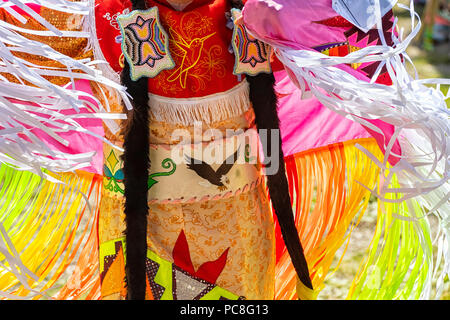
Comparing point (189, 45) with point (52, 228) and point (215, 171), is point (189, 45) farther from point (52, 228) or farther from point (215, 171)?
point (52, 228)

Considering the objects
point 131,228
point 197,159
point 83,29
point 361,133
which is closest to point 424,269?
point 361,133

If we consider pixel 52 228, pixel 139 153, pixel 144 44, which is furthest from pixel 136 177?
pixel 52 228

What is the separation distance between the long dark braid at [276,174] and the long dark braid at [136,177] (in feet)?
0.90

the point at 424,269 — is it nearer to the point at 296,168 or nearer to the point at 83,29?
the point at 296,168

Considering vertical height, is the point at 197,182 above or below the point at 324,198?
above

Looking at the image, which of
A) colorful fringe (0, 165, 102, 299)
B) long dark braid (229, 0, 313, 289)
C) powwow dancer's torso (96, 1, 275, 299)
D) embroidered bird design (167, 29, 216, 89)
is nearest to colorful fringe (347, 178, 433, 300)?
long dark braid (229, 0, 313, 289)

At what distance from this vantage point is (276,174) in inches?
62.2

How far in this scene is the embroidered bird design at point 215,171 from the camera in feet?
5.02

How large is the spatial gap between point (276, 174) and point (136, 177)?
36cm

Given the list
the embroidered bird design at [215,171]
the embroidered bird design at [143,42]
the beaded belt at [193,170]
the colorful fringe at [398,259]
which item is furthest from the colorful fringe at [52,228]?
the colorful fringe at [398,259]

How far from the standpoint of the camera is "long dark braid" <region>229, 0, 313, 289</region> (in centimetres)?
152

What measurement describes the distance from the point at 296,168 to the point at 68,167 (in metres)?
0.78

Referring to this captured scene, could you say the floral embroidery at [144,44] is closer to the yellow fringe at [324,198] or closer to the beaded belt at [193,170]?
the beaded belt at [193,170]

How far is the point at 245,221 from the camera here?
1603 millimetres
